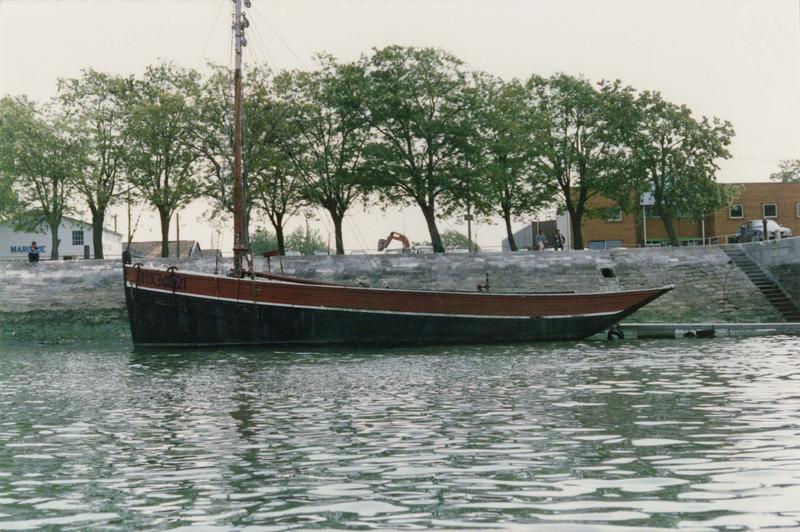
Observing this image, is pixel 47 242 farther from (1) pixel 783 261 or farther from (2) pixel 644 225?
(1) pixel 783 261

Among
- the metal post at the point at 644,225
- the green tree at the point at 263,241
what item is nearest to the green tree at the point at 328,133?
the metal post at the point at 644,225

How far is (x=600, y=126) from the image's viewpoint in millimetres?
53844

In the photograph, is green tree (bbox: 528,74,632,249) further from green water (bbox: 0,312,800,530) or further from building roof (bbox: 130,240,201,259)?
building roof (bbox: 130,240,201,259)

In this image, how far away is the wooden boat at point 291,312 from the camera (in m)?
31.0

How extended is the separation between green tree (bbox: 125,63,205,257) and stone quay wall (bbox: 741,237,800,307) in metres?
28.2

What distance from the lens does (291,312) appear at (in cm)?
3111

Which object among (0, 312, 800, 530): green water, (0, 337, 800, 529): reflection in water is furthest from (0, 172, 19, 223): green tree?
(0, 337, 800, 529): reflection in water

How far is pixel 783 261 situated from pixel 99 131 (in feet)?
121

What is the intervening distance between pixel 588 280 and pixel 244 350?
2017 centimetres

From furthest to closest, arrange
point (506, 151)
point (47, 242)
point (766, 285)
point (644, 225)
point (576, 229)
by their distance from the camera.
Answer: point (47, 242), point (644, 225), point (576, 229), point (506, 151), point (766, 285)

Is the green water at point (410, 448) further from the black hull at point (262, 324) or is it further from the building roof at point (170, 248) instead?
the building roof at point (170, 248)

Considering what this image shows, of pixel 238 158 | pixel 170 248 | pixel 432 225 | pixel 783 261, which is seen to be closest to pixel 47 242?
pixel 170 248

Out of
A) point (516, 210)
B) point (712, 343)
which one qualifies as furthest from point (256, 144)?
point (712, 343)

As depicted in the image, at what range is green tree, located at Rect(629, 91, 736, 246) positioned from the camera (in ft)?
173
